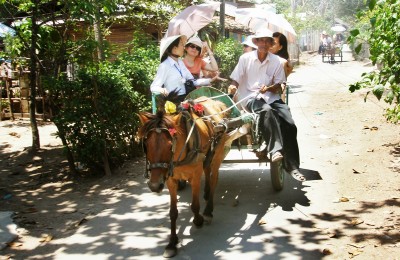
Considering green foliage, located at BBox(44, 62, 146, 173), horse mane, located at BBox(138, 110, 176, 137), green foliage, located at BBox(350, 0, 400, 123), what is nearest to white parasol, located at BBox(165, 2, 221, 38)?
green foliage, located at BBox(44, 62, 146, 173)

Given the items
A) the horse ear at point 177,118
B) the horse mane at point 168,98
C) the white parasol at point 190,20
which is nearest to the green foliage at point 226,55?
the white parasol at point 190,20

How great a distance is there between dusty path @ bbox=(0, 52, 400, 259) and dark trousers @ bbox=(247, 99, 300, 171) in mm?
663

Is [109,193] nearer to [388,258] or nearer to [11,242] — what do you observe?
[11,242]

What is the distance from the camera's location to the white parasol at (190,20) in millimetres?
9656

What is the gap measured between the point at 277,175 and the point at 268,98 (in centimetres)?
115

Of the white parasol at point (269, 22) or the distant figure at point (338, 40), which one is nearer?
the white parasol at point (269, 22)

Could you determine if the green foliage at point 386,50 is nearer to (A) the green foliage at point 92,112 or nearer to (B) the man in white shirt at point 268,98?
(B) the man in white shirt at point 268,98

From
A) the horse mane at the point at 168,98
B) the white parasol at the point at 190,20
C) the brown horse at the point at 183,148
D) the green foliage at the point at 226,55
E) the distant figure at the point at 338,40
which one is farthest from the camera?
the distant figure at the point at 338,40

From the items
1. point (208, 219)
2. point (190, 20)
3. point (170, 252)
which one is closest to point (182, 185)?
point (208, 219)

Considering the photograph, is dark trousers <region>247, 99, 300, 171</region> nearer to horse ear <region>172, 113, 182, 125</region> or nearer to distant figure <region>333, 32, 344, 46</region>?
horse ear <region>172, 113, 182, 125</region>

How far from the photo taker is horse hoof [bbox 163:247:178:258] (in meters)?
4.58

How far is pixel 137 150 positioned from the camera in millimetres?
9055

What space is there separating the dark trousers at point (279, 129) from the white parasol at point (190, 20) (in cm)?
401

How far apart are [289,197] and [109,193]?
2962 mm
